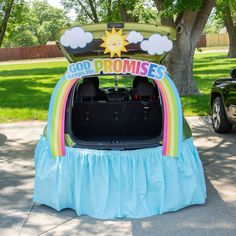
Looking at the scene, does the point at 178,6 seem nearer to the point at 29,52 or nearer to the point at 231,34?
the point at 231,34

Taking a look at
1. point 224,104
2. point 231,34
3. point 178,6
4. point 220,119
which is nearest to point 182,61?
point 178,6

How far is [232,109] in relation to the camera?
822 centimetres

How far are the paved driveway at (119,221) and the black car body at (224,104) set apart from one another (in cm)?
126

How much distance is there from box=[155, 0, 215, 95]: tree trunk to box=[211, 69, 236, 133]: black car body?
3902 mm

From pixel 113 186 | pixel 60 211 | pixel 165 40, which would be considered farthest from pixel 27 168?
pixel 165 40

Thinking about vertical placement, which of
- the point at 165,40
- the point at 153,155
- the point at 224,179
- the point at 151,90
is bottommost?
the point at 224,179

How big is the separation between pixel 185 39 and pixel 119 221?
29.2ft

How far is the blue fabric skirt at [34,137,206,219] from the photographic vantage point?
4805mm

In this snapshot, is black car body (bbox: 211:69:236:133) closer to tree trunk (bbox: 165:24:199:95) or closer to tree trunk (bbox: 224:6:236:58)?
tree trunk (bbox: 165:24:199:95)

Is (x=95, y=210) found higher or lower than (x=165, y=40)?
lower

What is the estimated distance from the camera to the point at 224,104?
28.2ft

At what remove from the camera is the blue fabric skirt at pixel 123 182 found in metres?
4.80

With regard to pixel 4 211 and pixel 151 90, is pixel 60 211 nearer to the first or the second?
pixel 4 211

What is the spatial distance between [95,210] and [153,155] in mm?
797
